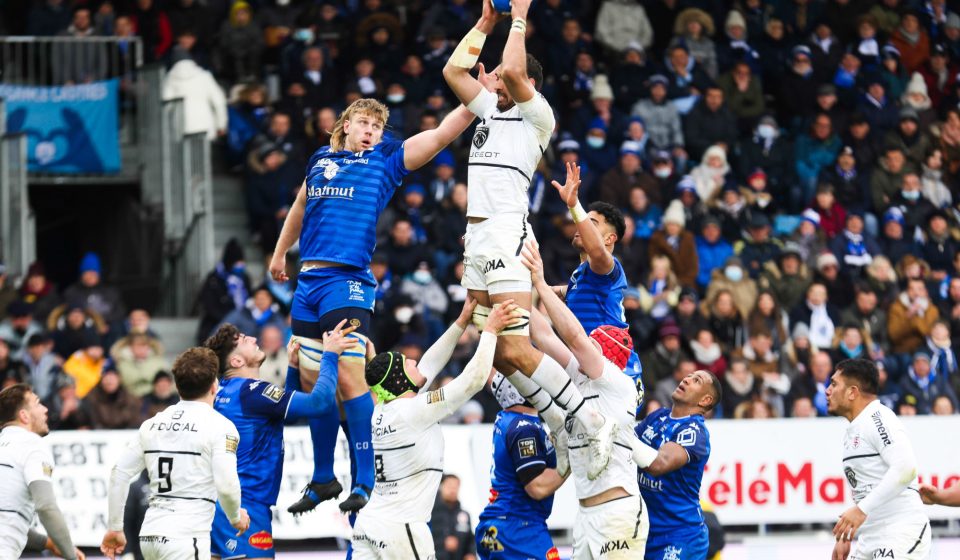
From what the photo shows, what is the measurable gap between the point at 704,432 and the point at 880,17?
695 inches

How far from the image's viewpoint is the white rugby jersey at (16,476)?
37.1ft

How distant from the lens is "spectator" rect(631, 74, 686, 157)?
24.8 meters

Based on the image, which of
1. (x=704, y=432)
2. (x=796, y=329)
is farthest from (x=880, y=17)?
(x=704, y=432)

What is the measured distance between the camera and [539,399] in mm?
11766

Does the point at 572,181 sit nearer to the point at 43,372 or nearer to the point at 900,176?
the point at 43,372

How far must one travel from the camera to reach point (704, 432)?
1228cm

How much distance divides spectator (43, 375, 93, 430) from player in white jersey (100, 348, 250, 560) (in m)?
7.89

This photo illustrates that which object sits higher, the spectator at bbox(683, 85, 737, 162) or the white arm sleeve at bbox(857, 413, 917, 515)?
the white arm sleeve at bbox(857, 413, 917, 515)

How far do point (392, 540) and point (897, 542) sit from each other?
3801mm

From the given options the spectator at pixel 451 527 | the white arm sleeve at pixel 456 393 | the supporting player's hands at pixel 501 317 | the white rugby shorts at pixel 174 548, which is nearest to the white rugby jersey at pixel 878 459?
the supporting player's hands at pixel 501 317

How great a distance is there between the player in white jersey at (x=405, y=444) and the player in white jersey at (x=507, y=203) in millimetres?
286

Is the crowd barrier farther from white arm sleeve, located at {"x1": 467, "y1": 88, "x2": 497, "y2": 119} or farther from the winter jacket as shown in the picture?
white arm sleeve, located at {"x1": 467, "y1": 88, "x2": 497, "y2": 119}

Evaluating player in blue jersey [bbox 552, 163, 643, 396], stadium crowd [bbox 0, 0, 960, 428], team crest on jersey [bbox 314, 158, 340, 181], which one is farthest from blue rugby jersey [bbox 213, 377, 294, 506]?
stadium crowd [bbox 0, 0, 960, 428]

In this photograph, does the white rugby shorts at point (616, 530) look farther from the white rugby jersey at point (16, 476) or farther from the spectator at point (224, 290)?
the spectator at point (224, 290)
